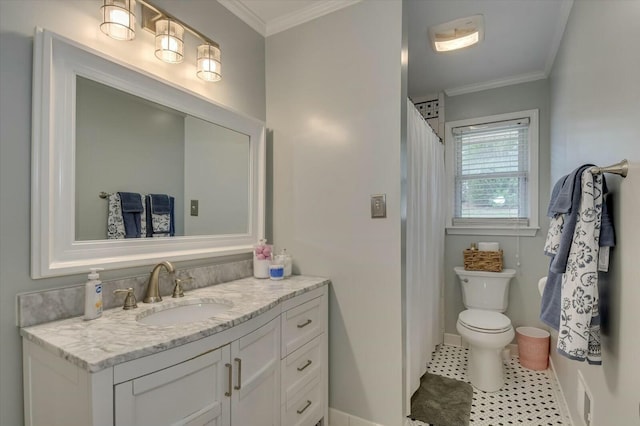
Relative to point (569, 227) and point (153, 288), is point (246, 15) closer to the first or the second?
point (153, 288)

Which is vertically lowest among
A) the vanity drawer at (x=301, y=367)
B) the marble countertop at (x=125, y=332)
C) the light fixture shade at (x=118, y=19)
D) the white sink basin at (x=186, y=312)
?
the vanity drawer at (x=301, y=367)

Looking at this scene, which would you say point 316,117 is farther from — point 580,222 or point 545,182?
point 545,182

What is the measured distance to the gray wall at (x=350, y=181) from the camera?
1.70 metres

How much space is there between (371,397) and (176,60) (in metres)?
2.01

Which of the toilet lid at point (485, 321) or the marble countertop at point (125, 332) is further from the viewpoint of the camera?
the toilet lid at point (485, 321)

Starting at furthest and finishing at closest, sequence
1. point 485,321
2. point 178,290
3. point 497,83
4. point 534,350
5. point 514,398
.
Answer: point 497,83
point 534,350
point 485,321
point 514,398
point 178,290

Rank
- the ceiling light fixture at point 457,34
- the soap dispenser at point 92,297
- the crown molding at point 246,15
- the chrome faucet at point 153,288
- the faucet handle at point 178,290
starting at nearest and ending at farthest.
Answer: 1. the soap dispenser at point 92,297
2. the chrome faucet at point 153,288
3. the faucet handle at point 178,290
4. the crown molding at point 246,15
5. the ceiling light fixture at point 457,34

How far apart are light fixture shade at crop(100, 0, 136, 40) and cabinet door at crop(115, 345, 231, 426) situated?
126 cm

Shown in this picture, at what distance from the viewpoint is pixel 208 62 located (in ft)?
5.30

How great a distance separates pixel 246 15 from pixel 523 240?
2.80 metres

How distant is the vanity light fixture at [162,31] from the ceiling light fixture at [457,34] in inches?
57.5

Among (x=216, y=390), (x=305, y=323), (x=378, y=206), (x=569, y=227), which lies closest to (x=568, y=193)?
(x=569, y=227)

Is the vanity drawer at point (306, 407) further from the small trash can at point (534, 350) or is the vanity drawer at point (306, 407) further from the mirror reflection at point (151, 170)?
the small trash can at point (534, 350)

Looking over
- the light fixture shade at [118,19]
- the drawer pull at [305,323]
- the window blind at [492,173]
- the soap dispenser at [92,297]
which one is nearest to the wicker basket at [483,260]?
the window blind at [492,173]
